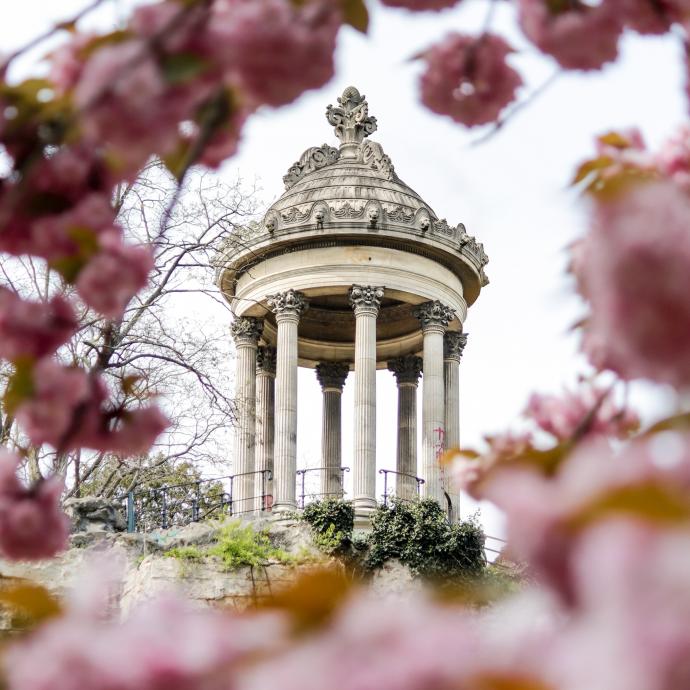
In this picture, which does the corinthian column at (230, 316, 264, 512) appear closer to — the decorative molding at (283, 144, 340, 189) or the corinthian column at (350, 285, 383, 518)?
the corinthian column at (350, 285, 383, 518)

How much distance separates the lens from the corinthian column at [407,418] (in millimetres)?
34625

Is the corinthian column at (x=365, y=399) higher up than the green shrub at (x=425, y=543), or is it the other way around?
the corinthian column at (x=365, y=399)

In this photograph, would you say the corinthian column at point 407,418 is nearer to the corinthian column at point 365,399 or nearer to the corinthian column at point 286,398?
the corinthian column at point 365,399

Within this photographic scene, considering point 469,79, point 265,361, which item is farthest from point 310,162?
point 469,79

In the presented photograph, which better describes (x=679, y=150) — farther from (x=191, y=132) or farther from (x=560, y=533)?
(x=560, y=533)

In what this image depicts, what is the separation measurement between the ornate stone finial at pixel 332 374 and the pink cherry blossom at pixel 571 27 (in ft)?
114

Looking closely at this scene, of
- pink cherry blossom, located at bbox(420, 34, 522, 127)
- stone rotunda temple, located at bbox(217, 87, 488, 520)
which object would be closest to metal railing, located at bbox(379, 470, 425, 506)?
stone rotunda temple, located at bbox(217, 87, 488, 520)

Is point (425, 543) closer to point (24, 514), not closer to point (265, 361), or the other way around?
point (265, 361)

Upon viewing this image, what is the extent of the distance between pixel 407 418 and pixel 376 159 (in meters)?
8.51

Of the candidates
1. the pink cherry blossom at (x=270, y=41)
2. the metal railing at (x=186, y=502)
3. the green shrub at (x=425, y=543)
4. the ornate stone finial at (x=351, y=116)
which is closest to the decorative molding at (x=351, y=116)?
the ornate stone finial at (x=351, y=116)

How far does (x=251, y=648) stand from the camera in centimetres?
124

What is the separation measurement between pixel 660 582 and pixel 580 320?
2212 millimetres

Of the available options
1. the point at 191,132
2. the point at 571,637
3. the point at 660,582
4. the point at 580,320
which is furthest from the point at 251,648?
the point at 580,320

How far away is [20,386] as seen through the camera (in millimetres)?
2695
